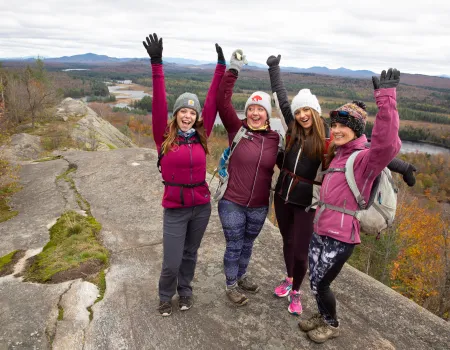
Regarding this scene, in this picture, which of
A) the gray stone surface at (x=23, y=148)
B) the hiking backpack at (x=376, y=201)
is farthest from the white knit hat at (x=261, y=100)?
the gray stone surface at (x=23, y=148)

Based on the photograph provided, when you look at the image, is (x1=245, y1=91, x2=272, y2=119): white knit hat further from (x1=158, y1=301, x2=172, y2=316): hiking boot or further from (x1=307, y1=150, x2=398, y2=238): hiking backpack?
(x1=158, y1=301, x2=172, y2=316): hiking boot

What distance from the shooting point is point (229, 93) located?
3.70 meters

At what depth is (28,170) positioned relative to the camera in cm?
997

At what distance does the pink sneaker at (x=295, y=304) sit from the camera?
12.5 ft

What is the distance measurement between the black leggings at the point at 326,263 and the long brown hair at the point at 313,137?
877 millimetres

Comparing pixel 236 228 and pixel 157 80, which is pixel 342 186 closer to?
pixel 236 228

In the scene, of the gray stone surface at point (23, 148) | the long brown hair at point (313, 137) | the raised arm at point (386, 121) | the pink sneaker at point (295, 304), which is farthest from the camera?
the gray stone surface at point (23, 148)

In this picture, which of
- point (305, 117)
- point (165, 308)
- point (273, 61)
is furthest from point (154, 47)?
point (165, 308)

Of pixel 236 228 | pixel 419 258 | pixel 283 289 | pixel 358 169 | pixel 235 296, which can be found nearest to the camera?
pixel 358 169

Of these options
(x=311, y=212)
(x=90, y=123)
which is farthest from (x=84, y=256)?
(x=90, y=123)

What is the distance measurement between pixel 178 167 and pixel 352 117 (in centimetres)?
181

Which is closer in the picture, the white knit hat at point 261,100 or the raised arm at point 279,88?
the white knit hat at point 261,100

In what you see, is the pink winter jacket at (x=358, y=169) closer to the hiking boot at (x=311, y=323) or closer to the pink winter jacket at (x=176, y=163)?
the hiking boot at (x=311, y=323)

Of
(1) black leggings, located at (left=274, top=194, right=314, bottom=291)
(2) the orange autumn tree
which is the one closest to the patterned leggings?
(1) black leggings, located at (left=274, top=194, right=314, bottom=291)
